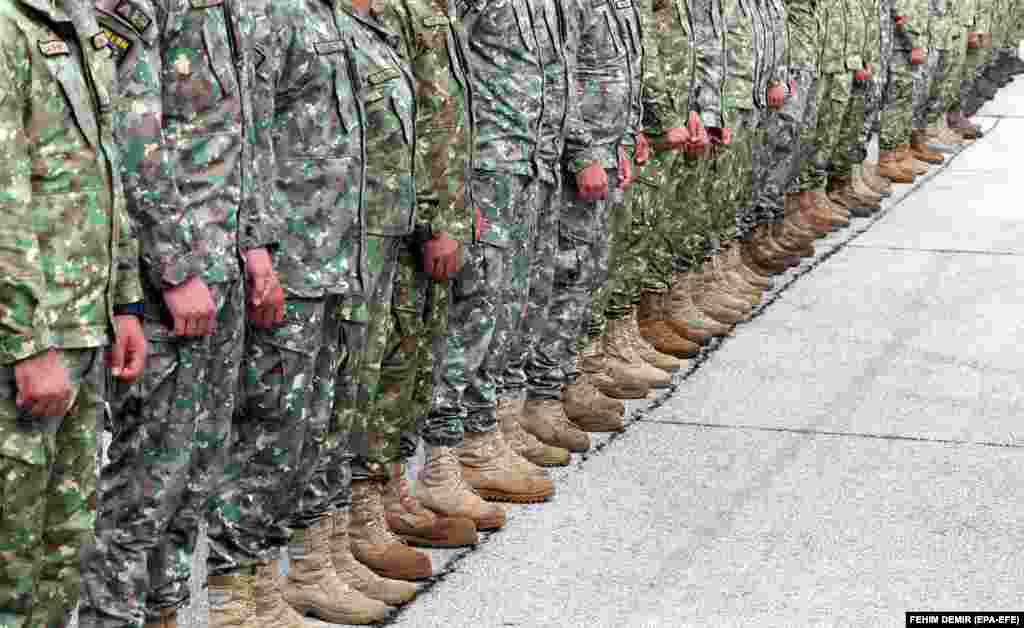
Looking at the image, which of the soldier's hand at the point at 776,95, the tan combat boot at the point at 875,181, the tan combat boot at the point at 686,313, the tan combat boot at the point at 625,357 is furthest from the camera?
the tan combat boot at the point at 875,181

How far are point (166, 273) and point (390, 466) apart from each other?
171cm

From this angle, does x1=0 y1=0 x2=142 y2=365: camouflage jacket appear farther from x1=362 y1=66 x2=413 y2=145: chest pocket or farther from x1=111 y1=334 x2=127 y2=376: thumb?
x1=362 y1=66 x2=413 y2=145: chest pocket

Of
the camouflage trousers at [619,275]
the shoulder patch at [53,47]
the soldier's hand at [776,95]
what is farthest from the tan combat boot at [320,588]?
the soldier's hand at [776,95]

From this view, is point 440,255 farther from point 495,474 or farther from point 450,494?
point 495,474

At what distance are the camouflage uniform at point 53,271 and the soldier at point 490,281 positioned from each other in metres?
2.20

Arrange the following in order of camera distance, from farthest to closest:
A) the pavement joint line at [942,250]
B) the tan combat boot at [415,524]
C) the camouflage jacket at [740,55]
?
the pavement joint line at [942,250] < the camouflage jacket at [740,55] < the tan combat boot at [415,524]

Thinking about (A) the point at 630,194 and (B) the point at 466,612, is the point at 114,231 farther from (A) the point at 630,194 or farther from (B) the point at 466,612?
(A) the point at 630,194

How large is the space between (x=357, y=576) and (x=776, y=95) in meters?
5.32

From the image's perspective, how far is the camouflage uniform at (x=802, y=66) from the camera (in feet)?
34.4

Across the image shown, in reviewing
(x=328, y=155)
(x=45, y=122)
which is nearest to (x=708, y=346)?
(x=328, y=155)

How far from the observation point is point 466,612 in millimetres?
5207

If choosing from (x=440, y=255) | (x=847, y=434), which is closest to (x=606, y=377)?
(x=847, y=434)

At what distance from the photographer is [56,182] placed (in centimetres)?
351

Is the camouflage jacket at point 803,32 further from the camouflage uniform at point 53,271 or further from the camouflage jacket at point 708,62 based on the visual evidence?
the camouflage uniform at point 53,271
